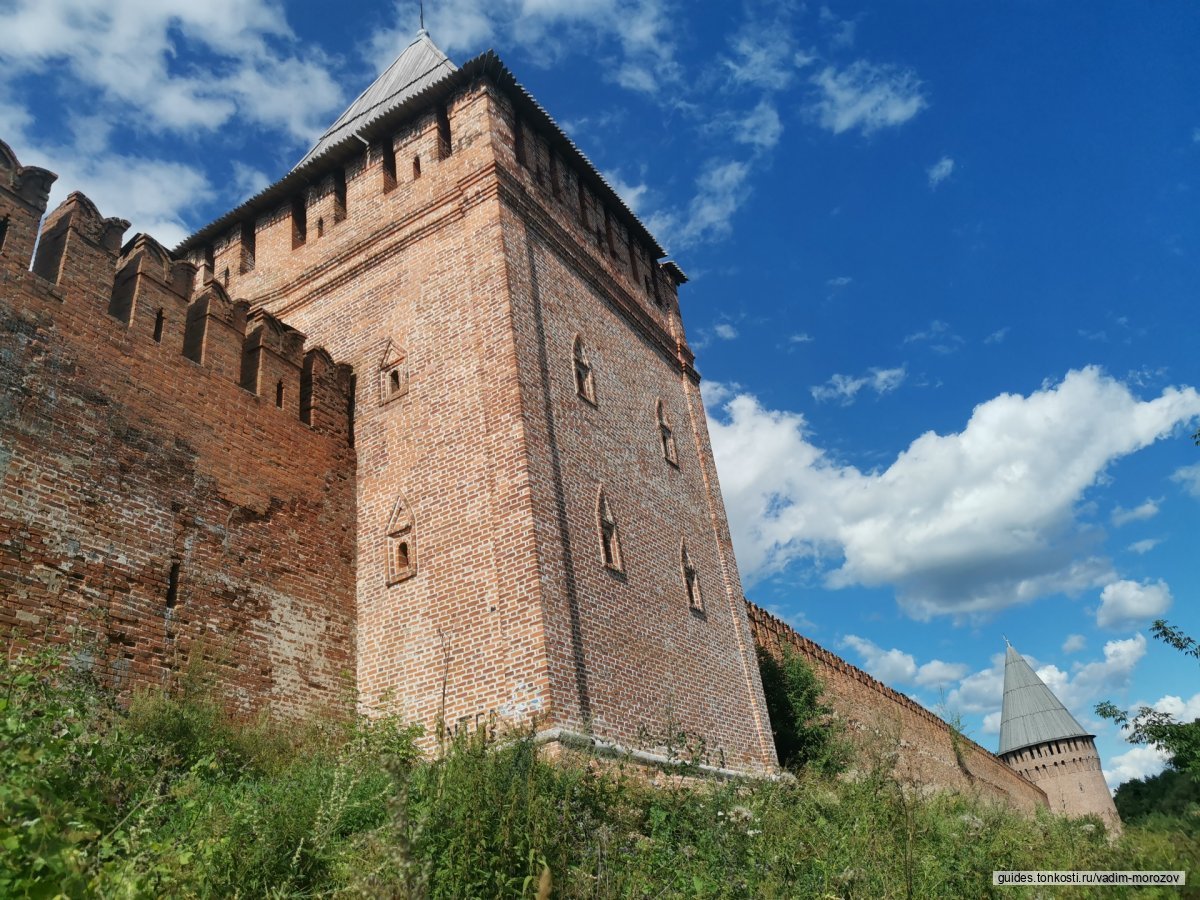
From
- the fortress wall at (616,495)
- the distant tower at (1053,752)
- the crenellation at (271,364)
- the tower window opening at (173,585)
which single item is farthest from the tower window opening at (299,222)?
the distant tower at (1053,752)

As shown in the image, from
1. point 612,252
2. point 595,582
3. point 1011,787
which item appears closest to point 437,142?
point 612,252

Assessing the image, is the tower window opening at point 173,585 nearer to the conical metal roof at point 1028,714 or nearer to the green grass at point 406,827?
the green grass at point 406,827

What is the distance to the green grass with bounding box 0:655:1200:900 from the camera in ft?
12.0

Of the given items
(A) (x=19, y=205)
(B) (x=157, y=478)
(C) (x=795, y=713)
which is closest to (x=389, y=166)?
(A) (x=19, y=205)

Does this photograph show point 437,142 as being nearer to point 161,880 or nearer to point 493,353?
point 493,353

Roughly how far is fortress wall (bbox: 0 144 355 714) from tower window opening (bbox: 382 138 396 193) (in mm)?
3058

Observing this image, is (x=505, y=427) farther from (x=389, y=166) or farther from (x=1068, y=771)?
(x=1068, y=771)

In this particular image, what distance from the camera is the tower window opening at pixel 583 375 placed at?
1135 cm

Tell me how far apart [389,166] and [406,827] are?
11.1 m

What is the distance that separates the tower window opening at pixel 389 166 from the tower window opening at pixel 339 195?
841mm

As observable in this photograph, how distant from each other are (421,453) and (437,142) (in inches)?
186

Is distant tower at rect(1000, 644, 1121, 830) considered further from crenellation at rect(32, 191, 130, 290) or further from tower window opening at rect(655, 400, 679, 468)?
crenellation at rect(32, 191, 130, 290)

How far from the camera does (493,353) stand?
33.4ft

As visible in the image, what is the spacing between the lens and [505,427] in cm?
963
